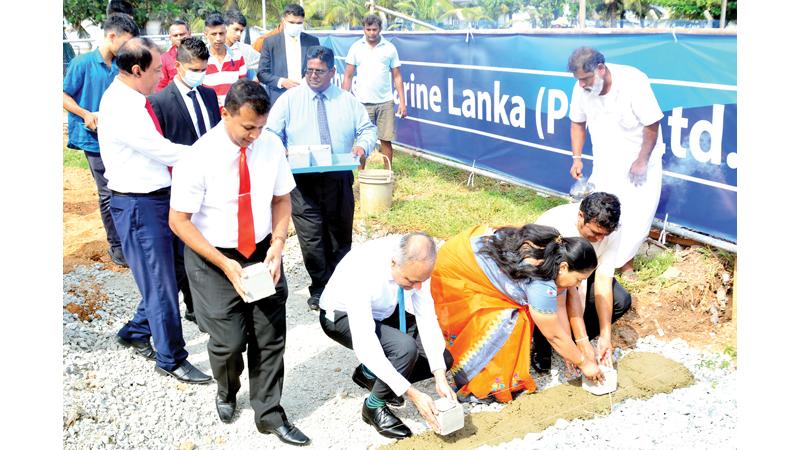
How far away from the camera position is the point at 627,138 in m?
5.18

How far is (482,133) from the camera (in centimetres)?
780

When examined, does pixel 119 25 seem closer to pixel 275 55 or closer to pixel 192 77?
pixel 192 77

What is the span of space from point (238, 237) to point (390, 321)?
1.02 m

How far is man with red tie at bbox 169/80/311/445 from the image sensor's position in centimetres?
346

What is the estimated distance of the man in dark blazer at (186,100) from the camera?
4.33m

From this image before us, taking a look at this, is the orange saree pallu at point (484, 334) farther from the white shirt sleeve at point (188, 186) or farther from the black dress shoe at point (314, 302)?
the black dress shoe at point (314, 302)

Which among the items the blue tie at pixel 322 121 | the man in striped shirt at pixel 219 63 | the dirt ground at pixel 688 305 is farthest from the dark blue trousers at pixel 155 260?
the man in striped shirt at pixel 219 63

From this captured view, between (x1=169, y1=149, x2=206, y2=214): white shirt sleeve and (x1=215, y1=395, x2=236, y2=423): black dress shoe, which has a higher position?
(x1=169, y1=149, x2=206, y2=214): white shirt sleeve

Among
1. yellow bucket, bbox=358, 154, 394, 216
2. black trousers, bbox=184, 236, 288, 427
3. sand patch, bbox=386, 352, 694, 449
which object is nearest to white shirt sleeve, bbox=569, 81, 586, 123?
sand patch, bbox=386, 352, 694, 449

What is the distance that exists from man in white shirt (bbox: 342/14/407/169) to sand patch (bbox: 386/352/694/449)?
484 cm

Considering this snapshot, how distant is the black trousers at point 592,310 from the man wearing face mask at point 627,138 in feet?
2.03

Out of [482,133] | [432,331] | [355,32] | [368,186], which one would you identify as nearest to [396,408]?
[432,331]

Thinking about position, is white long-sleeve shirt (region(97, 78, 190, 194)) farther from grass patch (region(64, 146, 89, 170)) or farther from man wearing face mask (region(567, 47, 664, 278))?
grass patch (region(64, 146, 89, 170))

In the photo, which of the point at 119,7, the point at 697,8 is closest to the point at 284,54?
the point at 119,7
